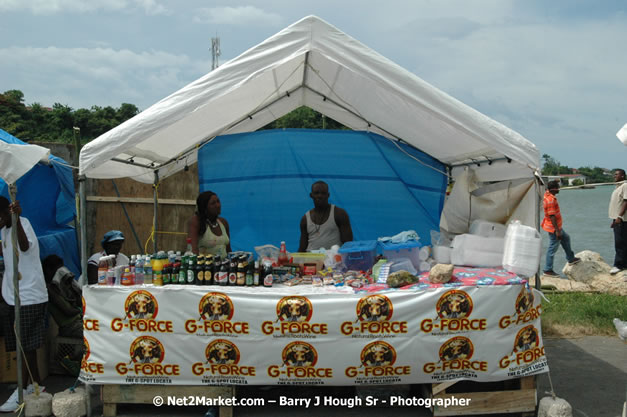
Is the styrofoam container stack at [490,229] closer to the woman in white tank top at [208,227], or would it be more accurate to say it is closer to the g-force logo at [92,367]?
the woman in white tank top at [208,227]

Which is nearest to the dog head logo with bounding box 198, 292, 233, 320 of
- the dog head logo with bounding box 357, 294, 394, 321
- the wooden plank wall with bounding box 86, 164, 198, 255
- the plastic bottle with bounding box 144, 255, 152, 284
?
the plastic bottle with bounding box 144, 255, 152, 284

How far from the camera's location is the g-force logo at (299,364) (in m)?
3.52

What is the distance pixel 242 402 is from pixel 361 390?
1010 mm

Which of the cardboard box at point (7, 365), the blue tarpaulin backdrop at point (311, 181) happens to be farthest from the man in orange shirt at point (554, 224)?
the cardboard box at point (7, 365)

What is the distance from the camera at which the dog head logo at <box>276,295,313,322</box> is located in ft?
11.4

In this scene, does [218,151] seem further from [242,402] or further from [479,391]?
[479,391]

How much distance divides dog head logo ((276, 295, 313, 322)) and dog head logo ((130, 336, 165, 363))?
3.09 ft

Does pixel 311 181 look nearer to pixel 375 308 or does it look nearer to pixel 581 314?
pixel 375 308

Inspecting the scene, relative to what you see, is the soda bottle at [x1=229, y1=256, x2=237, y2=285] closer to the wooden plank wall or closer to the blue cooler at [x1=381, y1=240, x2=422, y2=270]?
the blue cooler at [x1=381, y1=240, x2=422, y2=270]

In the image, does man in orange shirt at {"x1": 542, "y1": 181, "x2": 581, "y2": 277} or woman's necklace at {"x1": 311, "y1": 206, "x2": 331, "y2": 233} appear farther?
man in orange shirt at {"x1": 542, "y1": 181, "x2": 581, "y2": 277}

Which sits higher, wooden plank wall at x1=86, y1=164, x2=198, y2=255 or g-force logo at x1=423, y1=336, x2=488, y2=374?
wooden plank wall at x1=86, y1=164, x2=198, y2=255

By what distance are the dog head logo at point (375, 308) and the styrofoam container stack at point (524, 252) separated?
103 centimetres

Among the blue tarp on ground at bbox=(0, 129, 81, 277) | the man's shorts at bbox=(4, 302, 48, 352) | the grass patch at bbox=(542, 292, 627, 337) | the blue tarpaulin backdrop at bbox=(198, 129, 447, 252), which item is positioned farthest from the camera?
the blue tarpaulin backdrop at bbox=(198, 129, 447, 252)

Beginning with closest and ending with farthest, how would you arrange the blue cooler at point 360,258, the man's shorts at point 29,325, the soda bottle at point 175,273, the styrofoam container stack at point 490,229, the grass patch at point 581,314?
the soda bottle at point 175,273
the man's shorts at point 29,325
the blue cooler at point 360,258
the styrofoam container stack at point 490,229
the grass patch at point 581,314
